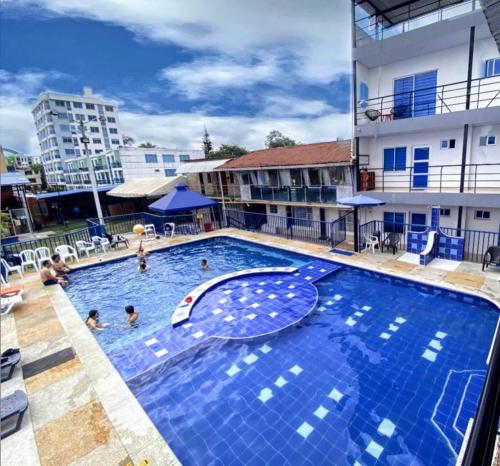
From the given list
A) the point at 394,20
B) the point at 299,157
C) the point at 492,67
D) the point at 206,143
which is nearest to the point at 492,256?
the point at 492,67

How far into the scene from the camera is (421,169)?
15.0 m

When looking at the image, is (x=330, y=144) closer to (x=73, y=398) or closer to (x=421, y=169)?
(x=421, y=169)

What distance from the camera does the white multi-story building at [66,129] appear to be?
234 feet

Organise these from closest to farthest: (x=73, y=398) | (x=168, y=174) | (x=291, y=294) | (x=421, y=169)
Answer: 1. (x=73, y=398)
2. (x=291, y=294)
3. (x=421, y=169)
4. (x=168, y=174)

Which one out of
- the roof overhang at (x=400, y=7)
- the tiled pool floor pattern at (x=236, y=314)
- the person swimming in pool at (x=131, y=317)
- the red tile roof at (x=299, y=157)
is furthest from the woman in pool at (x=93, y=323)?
the roof overhang at (x=400, y=7)

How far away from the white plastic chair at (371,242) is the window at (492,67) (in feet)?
26.7

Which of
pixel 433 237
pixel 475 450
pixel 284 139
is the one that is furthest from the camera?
pixel 284 139

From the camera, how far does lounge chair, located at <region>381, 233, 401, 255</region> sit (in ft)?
46.4

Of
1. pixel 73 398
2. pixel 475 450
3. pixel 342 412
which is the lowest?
pixel 342 412

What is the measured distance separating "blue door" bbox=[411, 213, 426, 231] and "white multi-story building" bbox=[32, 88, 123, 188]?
67308 mm

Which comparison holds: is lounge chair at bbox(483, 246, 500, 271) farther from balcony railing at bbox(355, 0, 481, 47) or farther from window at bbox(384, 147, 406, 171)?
balcony railing at bbox(355, 0, 481, 47)

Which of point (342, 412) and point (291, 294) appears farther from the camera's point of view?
point (291, 294)

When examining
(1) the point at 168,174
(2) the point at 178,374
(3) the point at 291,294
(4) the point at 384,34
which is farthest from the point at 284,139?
(2) the point at 178,374

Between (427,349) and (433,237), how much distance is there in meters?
6.51
